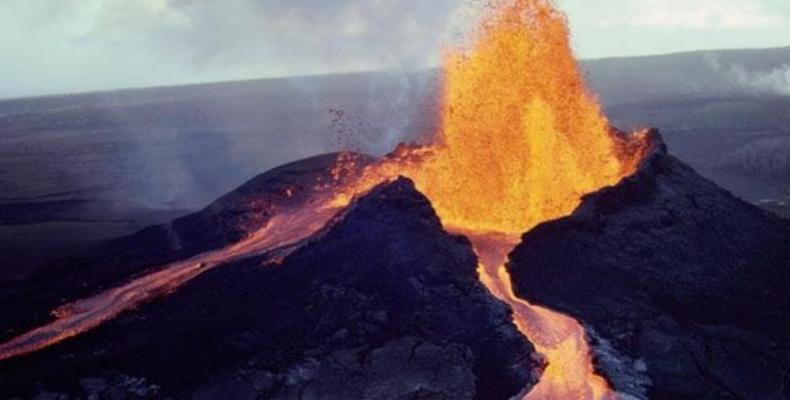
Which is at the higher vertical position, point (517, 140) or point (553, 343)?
point (517, 140)

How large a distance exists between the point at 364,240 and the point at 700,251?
27.4 feet

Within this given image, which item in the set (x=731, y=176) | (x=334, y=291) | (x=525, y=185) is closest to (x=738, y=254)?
(x=525, y=185)

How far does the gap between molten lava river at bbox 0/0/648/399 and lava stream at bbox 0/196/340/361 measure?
0.06m

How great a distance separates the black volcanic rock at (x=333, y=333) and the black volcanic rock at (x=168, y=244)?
520 centimetres

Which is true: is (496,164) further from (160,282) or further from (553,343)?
(160,282)

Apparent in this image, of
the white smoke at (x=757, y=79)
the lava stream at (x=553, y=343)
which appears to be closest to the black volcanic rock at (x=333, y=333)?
the lava stream at (x=553, y=343)

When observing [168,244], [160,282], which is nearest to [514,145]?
[160,282]

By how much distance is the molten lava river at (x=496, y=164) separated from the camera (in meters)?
20.6

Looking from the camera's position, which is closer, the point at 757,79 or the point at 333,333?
the point at 333,333

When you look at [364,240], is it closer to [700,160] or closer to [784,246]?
[784,246]

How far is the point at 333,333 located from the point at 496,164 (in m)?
8.32

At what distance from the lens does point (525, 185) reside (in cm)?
2195

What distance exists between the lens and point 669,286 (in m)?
18.5

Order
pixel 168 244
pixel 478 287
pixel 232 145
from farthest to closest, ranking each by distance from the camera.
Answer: pixel 232 145 → pixel 168 244 → pixel 478 287
